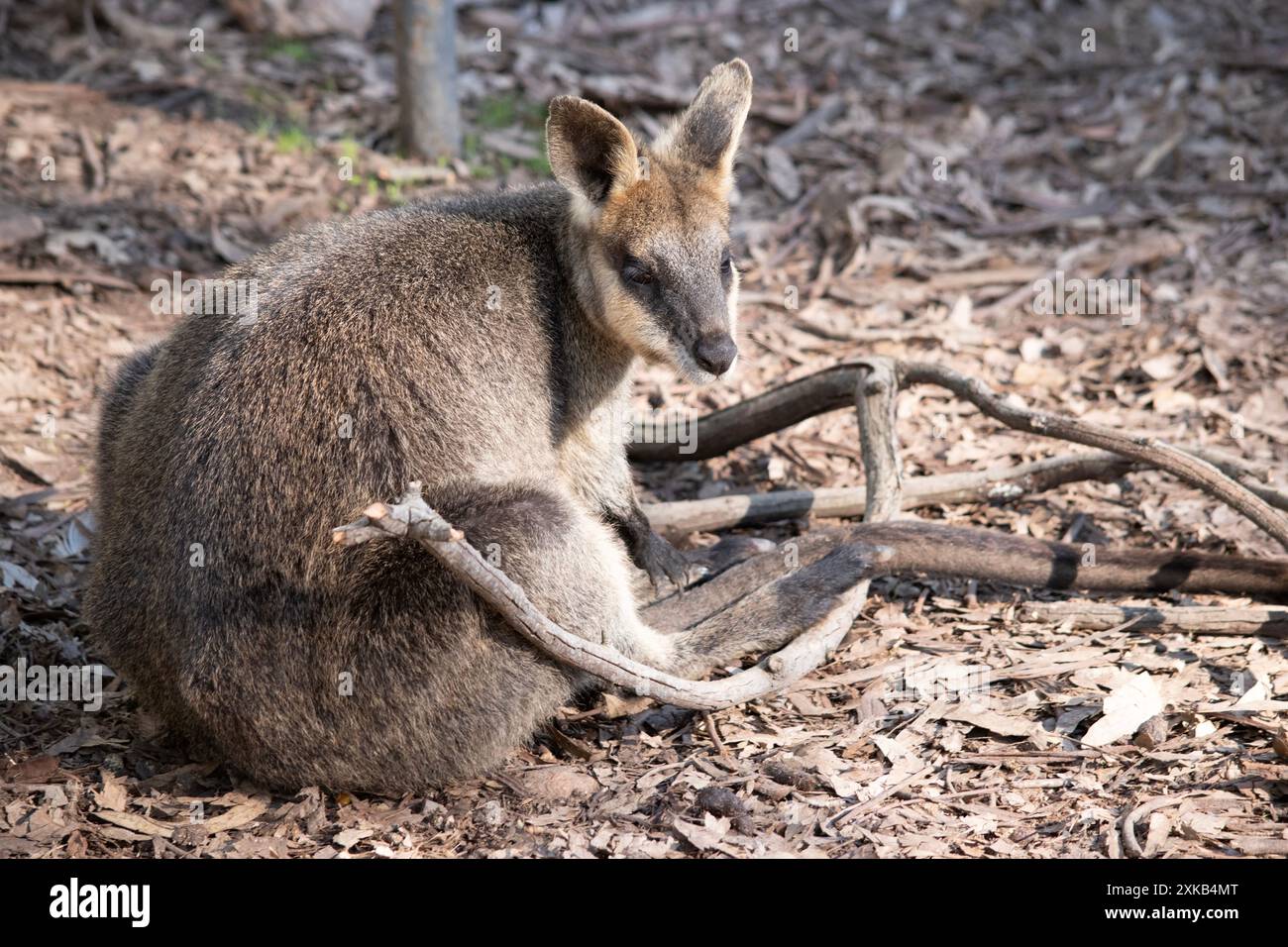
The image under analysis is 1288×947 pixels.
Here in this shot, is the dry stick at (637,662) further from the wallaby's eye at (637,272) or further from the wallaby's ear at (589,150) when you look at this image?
the wallaby's ear at (589,150)

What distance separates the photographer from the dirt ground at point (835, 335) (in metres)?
5.30

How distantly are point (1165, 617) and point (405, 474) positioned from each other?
12.4ft

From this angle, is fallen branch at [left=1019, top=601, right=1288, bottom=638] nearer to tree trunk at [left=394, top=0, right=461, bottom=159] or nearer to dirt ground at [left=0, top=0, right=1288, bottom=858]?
dirt ground at [left=0, top=0, right=1288, bottom=858]

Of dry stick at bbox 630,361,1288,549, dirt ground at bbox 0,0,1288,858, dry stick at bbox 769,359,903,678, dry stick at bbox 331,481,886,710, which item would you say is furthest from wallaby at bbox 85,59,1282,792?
dry stick at bbox 630,361,1288,549

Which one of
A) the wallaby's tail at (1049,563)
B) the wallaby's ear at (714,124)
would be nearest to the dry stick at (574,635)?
the wallaby's tail at (1049,563)

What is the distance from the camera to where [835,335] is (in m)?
9.23

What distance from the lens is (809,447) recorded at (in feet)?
27.5

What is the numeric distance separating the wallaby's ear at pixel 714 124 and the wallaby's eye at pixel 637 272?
0.77 metres

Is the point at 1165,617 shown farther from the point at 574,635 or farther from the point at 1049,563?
the point at 574,635

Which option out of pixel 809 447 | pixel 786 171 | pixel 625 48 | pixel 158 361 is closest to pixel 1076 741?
pixel 809 447

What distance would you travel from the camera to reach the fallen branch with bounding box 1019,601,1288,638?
6.14m

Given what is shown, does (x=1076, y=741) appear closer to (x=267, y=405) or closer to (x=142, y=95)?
(x=267, y=405)

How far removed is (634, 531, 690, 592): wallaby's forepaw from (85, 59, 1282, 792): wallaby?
0.47 metres

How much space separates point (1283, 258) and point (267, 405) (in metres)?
8.08
